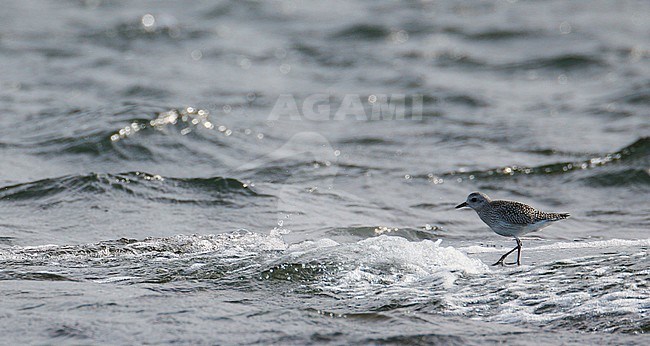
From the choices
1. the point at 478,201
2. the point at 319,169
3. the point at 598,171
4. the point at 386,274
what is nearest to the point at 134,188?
the point at 319,169

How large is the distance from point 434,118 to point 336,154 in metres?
2.86

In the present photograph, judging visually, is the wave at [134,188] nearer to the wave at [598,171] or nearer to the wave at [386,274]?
the wave at [386,274]

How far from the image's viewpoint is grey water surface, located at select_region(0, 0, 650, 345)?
18.8 feet

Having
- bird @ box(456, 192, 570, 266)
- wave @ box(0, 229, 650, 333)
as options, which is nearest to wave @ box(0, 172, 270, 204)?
wave @ box(0, 229, 650, 333)

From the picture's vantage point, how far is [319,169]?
37.0 ft

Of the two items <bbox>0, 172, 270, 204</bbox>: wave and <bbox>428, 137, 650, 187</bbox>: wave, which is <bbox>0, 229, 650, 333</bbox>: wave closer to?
<bbox>0, 172, 270, 204</bbox>: wave

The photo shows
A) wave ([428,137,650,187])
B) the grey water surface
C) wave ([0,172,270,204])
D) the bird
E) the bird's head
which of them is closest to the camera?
the grey water surface

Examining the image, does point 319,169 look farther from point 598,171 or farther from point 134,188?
point 598,171

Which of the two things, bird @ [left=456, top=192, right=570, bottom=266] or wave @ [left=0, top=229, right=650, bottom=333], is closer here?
wave @ [left=0, top=229, right=650, bottom=333]

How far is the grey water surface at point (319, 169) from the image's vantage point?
574 cm

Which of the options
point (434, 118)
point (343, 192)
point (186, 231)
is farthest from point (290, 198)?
point (434, 118)

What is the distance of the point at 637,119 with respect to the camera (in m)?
14.5

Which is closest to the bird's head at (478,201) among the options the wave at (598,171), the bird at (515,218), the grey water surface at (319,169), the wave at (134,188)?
the bird at (515,218)

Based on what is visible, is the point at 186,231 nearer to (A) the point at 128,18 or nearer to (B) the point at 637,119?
(B) the point at 637,119
